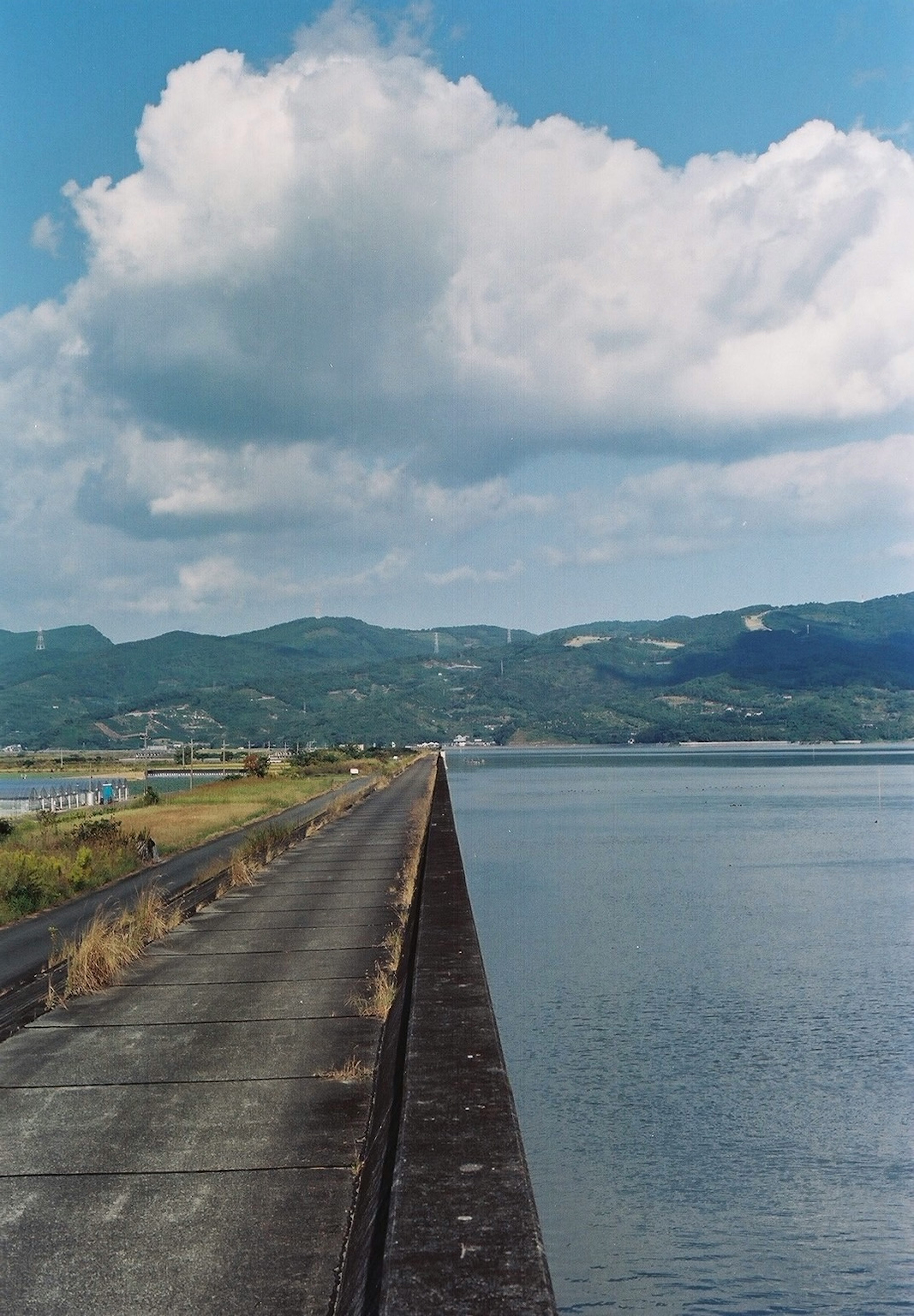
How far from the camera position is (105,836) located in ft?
111

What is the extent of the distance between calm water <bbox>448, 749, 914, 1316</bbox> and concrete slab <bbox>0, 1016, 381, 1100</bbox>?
301 cm

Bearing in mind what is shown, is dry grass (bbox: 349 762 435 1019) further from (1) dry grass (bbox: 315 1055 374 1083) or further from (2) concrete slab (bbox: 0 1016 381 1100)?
(1) dry grass (bbox: 315 1055 374 1083)

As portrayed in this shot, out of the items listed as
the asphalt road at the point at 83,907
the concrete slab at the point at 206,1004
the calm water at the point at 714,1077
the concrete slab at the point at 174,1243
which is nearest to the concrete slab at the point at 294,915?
the asphalt road at the point at 83,907

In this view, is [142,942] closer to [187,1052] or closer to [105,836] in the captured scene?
[187,1052]

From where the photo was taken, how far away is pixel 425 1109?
20.6 feet

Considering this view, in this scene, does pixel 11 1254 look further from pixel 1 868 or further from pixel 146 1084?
pixel 1 868

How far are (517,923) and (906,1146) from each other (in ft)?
56.2

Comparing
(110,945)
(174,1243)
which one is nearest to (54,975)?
(110,945)

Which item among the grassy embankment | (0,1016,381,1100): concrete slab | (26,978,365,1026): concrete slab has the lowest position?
the grassy embankment

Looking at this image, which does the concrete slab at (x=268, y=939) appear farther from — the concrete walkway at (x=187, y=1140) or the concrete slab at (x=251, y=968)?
the concrete walkway at (x=187, y=1140)

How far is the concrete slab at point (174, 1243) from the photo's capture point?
16.1 feet

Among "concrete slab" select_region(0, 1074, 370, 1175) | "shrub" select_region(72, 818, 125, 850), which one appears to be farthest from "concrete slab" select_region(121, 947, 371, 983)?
"shrub" select_region(72, 818, 125, 850)

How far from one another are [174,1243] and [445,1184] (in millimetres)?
1393

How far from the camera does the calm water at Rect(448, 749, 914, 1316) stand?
10.7 m
